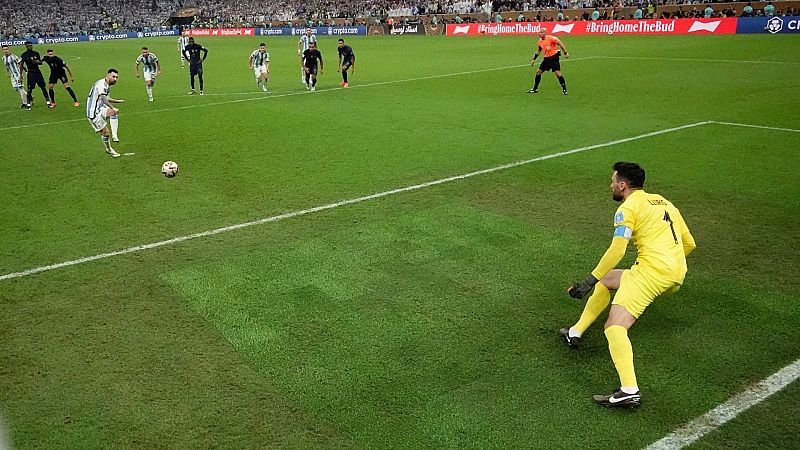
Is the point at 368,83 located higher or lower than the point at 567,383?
higher

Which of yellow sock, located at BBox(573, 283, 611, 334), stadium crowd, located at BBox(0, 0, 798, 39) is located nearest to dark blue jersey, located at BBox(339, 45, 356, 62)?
yellow sock, located at BBox(573, 283, 611, 334)

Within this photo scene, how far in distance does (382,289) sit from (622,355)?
3.02 m

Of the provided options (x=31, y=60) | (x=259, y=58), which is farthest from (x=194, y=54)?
(x=31, y=60)

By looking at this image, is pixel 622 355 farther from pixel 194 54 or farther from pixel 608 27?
pixel 608 27

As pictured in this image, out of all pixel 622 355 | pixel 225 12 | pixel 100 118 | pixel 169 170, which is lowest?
pixel 622 355

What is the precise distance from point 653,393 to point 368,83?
22270mm

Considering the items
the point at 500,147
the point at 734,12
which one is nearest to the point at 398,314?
the point at 500,147

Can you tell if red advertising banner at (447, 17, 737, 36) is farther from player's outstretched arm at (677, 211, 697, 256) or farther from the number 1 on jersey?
the number 1 on jersey

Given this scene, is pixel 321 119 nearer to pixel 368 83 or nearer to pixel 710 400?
pixel 368 83

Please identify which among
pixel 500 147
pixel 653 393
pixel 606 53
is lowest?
pixel 653 393

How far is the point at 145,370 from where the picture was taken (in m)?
5.75

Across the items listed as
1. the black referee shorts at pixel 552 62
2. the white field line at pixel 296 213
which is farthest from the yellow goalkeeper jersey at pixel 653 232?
the black referee shorts at pixel 552 62

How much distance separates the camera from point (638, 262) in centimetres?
534

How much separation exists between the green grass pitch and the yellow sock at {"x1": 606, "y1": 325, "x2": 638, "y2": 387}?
303mm
